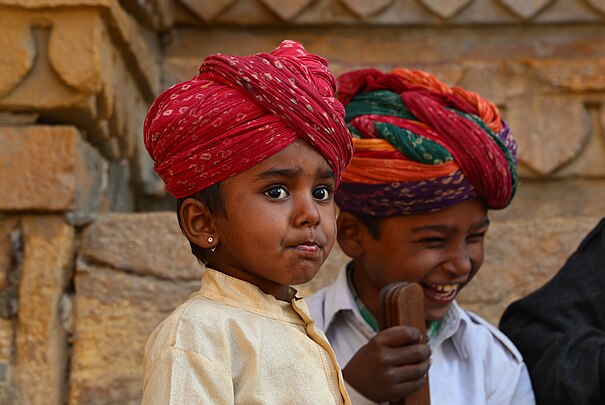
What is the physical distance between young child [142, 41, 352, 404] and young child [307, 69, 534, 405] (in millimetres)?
659

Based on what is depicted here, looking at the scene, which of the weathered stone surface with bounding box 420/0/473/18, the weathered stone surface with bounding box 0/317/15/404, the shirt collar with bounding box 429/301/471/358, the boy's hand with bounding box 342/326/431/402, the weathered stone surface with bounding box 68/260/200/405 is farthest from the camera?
the weathered stone surface with bounding box 420/0/473/18


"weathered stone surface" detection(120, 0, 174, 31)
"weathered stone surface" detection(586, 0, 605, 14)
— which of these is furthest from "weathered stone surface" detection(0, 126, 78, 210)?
"weathered stone surface" detection(586, 0, 605, 14)

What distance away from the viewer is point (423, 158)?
254cm

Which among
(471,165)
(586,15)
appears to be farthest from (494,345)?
(586,15)

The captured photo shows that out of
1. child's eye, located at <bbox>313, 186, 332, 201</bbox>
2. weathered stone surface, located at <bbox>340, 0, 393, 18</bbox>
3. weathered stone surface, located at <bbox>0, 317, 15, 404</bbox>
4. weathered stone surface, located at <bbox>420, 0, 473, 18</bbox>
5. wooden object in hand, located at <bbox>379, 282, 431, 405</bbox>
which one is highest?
weathered stone surface, located at <bbox>420, 0, 473, 18</bbox>

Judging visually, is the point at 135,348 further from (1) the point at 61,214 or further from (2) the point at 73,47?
(2) the point at 73,47

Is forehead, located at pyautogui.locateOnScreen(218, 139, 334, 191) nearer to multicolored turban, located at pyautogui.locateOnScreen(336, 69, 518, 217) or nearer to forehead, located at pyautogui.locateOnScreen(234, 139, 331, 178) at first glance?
forehead, located at pyautogui.locateOnScreen(234, 139, 331, 178)

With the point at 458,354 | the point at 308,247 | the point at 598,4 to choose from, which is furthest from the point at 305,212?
the point at 598,4

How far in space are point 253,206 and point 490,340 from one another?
1108 mm

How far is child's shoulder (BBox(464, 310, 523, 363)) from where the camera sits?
8.80 ft

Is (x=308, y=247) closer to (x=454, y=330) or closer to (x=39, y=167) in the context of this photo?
(x=454, y=330)

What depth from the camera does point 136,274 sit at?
3.04m

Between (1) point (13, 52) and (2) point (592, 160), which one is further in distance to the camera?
(2) point (592, 160)

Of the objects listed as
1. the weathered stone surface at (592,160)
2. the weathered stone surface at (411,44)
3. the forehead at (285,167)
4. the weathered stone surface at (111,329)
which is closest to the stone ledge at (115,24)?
the weathered stone surface at (411,44)
